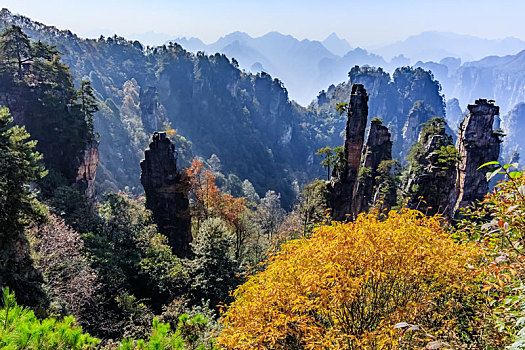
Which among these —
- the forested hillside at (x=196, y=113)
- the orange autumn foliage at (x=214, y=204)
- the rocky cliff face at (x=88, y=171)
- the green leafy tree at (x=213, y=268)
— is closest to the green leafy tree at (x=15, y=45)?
the rocky cliff face at (x=88, y=171)

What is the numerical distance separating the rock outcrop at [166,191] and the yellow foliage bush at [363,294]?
19421 mm

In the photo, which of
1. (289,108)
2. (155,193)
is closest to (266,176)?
(289,108)

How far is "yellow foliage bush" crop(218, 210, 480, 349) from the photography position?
673cm

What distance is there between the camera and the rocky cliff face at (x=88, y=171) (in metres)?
28.7

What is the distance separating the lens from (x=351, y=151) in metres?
28.2

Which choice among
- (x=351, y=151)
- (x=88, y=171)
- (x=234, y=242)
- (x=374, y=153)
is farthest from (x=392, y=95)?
(x=88, y=171)

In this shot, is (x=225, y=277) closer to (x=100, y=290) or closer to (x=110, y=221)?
(x=100, y=290)

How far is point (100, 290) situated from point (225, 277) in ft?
21.5

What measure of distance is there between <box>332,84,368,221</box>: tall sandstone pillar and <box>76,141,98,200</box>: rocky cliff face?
901 inches

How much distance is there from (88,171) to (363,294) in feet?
97.3

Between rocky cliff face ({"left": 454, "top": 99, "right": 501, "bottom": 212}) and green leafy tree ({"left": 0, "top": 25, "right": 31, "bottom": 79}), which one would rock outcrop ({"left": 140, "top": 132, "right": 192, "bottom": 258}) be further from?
rocky cliff face ({"left": 454, "top": 99, "right": 501, "bottom": 212})

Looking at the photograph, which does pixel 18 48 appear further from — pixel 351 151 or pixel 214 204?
pixel 351 151

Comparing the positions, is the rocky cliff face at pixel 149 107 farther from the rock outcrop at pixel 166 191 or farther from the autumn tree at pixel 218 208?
the rock outcrop at pixel 166 191

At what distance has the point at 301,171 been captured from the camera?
118 metres
